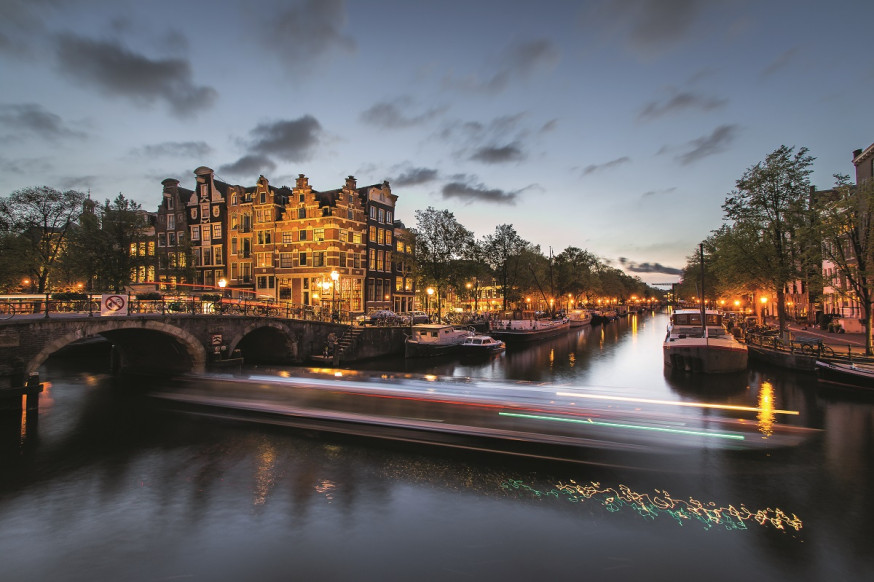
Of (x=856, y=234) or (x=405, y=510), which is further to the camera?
(x=856, y=234)

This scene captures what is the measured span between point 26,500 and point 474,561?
13.4 meters

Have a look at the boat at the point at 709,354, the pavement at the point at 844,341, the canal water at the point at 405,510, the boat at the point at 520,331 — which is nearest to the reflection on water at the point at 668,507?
the canal water at the point at 405,510

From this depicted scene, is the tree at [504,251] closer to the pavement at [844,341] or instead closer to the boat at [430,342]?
the boat at [430,342]

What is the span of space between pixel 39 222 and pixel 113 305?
129ft

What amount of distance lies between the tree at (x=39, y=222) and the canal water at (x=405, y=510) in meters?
40.7

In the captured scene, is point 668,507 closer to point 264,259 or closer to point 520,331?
point 520,331

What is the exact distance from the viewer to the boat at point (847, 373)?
934 inches

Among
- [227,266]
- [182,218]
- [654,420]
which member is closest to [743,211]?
[654,420]

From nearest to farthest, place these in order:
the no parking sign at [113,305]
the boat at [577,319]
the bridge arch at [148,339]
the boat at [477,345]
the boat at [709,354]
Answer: the no parking sign at [113,305], the bridge arch at [148,339], the boat at [709,354], the boat at [477,345], the boat at [577,319]

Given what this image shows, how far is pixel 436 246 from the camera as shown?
2195 inches

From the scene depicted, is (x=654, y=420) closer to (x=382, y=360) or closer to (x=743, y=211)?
(x=382, y=360)

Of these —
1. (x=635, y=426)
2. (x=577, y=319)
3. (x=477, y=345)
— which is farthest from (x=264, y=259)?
(x=577, y=319)

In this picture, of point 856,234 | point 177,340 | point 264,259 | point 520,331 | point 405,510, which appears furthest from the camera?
point 520,331

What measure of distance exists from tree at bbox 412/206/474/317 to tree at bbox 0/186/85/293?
41682 millimetres
